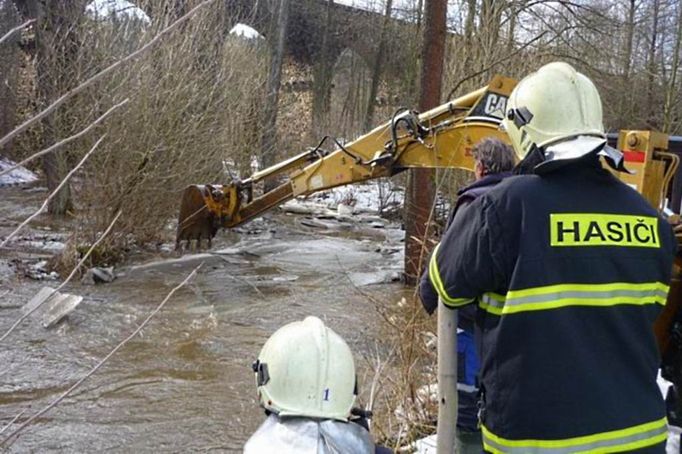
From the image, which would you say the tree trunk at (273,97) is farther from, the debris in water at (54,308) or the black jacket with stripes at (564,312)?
the black jacket with stripes at (564,312)

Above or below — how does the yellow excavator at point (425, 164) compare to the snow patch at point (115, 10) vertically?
below

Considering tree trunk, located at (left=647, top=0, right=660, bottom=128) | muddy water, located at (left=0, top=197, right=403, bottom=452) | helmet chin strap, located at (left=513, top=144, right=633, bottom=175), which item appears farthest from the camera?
tree trunk, located at (left=647, top=0, right=660, bottom=128)

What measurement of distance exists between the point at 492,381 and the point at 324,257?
34.3 feet

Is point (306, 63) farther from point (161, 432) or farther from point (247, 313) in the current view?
point (161, 432)

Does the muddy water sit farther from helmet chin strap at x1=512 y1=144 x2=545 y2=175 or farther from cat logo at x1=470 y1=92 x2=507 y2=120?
helmet chin strap at x1=512 y1=144 x2=545 y2=175

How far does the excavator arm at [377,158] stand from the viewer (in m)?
6.63

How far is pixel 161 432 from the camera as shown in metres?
5.38

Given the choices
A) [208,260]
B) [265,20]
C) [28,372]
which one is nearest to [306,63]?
[265,20]

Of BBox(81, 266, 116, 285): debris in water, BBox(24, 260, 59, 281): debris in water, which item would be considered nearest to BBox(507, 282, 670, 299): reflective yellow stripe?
BBox(81, 266, 116, 285): debris in water

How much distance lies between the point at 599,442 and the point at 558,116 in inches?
38.0

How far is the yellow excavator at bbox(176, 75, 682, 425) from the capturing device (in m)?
3.33

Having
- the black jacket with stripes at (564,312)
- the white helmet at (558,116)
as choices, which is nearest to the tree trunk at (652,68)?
the white helmet at (558,116)

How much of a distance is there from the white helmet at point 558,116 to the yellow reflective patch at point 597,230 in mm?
223

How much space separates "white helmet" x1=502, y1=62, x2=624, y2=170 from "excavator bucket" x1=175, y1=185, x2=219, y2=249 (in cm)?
854
